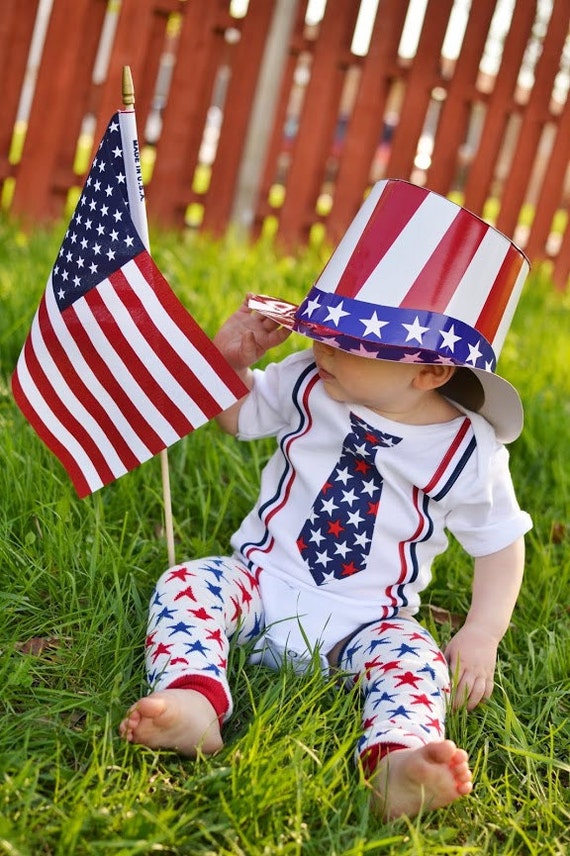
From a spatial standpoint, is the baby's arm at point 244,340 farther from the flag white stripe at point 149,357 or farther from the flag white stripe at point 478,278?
the flag white stripe at point 478,278

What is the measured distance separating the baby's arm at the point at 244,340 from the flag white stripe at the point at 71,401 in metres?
0.27

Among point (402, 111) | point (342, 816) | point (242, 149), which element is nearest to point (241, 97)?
point (242, 149)

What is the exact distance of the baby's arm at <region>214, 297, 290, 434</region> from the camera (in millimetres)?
2287

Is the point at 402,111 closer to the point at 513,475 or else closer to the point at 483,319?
the point at 513,475

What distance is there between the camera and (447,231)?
1952 millimetres

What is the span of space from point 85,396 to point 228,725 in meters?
0.73

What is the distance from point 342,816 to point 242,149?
4.02 metres

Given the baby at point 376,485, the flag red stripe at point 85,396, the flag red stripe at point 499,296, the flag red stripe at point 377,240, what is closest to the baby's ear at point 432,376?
the baby at point 376,485

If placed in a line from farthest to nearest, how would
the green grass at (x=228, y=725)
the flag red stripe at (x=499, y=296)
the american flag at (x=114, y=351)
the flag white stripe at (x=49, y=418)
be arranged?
1. the flag white stripe at (x=49, y=418)
2. the american flag at (x=114, y=351)
3. the flag red stripe at (x=499, y=296)
4. the green grass at (x=228, y=725)

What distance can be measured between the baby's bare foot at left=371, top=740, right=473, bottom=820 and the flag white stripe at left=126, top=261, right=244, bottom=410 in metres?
0.78

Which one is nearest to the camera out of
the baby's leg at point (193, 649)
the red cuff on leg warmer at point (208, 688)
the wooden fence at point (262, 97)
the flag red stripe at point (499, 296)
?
the baby's leg at point (193, 649)

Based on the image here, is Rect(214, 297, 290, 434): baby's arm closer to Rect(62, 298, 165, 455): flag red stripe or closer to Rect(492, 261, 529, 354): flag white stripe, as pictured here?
Rect(62, 298, 165, 455): flag red stripe

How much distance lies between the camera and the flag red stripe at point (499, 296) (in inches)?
Result: 78.5

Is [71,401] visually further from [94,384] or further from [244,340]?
[244,340]
